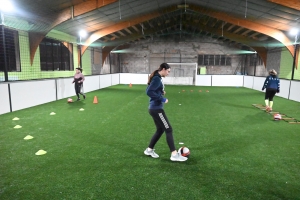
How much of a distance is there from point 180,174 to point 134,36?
62.8 ft

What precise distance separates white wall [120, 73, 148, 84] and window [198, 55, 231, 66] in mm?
7141

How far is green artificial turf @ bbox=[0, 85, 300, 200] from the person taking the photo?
3303 mm

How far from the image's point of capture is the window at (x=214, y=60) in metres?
26.3

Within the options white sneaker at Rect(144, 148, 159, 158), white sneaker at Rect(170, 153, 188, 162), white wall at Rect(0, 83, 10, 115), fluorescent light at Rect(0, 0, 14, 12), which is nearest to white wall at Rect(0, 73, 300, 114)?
white wall at Rect(0, 83, 10, 115)

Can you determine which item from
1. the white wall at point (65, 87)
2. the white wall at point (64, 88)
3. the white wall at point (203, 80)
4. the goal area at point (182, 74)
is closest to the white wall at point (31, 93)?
the white wall at point (65, 87)

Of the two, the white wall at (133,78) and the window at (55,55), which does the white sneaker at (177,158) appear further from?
the white wall at (133,78)

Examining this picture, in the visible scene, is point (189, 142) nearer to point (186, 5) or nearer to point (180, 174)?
point (180, 174)

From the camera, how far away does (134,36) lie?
2142 cm

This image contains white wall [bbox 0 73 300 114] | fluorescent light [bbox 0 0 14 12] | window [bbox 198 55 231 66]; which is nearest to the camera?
fluorescent light [bbox 0 0 14 12]

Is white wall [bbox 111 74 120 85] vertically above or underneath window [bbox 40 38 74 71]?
underneath

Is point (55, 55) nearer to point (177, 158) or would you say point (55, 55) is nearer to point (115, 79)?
point (115, 79)

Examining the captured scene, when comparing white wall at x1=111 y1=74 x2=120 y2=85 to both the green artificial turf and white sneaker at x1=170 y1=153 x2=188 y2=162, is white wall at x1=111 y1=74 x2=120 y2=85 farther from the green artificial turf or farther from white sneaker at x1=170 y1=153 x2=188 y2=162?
white sneaker at x1=170 y1=153 x2=188 y2=162

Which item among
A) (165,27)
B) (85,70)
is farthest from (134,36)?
(85,70)

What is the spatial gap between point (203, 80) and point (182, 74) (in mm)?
3210
